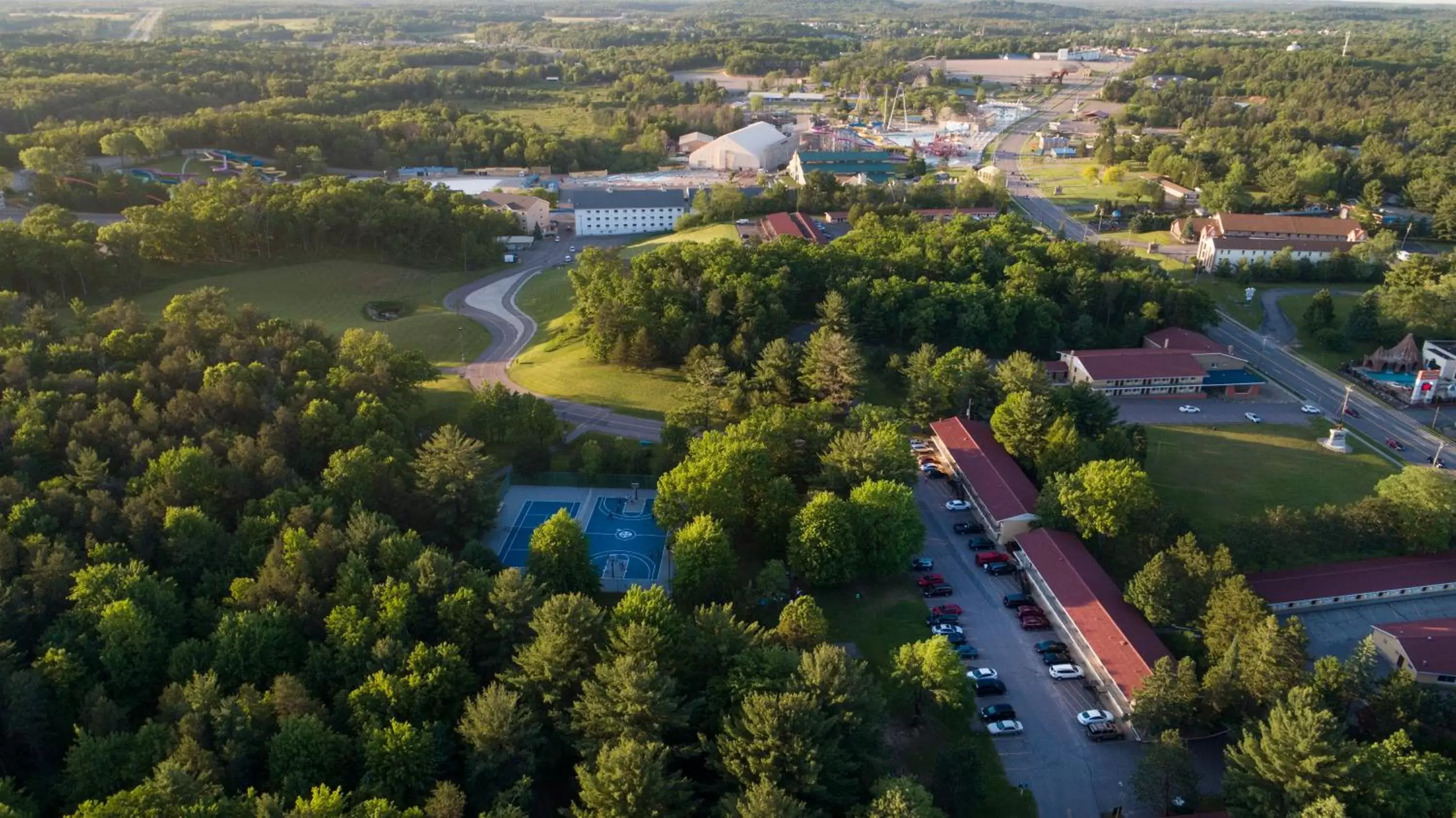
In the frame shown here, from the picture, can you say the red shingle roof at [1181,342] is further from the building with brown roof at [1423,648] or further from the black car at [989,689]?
the black car at [989,689]

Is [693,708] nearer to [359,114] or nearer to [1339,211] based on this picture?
[1339,211]

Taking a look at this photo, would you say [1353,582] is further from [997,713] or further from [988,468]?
[997,713]

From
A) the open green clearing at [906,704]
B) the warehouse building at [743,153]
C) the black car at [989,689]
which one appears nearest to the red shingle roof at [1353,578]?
the black car at [989,689]

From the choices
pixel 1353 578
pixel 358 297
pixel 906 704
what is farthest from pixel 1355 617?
pixel 358 297

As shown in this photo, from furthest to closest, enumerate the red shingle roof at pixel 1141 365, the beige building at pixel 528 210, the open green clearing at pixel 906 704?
the beige building at pixel 528 210
the red shingle roof at pixel 1141 365
the open green clearing at pixel 906 704

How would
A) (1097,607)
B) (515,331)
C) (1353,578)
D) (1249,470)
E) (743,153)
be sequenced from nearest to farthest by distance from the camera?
1. (1097,607)
2. (1353,578)
3. (1249,470)
4. (515,331)
5. (743,153)

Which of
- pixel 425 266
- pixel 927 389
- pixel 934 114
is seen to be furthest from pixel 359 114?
pixel 927 389

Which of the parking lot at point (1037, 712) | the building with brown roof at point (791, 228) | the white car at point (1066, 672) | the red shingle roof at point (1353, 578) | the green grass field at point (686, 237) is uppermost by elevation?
the building with brown roof at point (791, 228)
